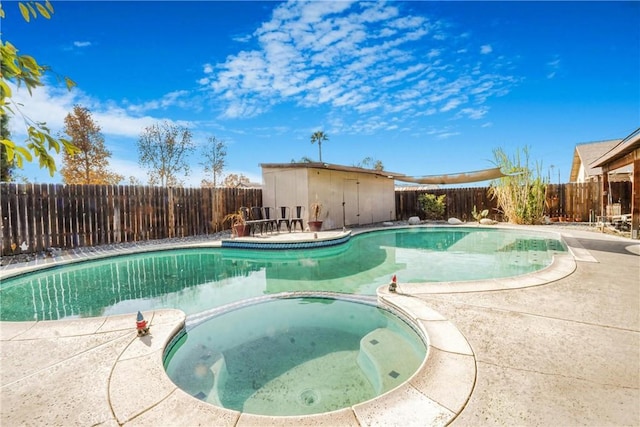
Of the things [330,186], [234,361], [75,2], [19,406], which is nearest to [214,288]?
[234,361]

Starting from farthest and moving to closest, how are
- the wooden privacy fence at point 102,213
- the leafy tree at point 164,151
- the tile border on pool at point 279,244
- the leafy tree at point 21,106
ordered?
the leafy tree at point 164,151 → the tile border on pool at point 279,244 → the wooden privacy fence at point 102,213 → the leafy tree at point 21,106

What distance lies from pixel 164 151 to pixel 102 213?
1275 centimetres

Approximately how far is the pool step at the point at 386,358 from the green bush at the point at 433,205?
13.5 meters

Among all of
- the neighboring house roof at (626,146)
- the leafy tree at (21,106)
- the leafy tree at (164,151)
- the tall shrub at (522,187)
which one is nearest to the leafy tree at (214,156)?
the leafy tree at (164,151)

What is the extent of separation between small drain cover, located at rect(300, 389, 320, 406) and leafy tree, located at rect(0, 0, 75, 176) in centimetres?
222

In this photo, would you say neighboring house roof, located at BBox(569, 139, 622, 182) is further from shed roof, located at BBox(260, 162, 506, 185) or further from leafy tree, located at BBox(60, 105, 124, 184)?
leafy tree, located at BBox(60, 105, 124, 184)

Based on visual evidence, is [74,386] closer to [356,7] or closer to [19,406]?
[19,406]

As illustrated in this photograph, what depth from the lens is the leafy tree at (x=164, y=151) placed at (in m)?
19.9

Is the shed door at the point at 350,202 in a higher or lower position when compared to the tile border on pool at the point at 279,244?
higher

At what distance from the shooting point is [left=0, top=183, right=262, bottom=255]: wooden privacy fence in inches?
300

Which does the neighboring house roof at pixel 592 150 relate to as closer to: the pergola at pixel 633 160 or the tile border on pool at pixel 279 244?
the pergola at pixel 633 160

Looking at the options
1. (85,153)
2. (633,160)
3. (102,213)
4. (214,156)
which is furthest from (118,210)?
(214,156)

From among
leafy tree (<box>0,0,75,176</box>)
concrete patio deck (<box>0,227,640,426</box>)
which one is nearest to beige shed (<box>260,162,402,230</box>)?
concrete patio deck (<box>0,227,640,426</box>)

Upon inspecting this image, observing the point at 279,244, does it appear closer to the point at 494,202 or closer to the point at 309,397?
the point at 309,397
